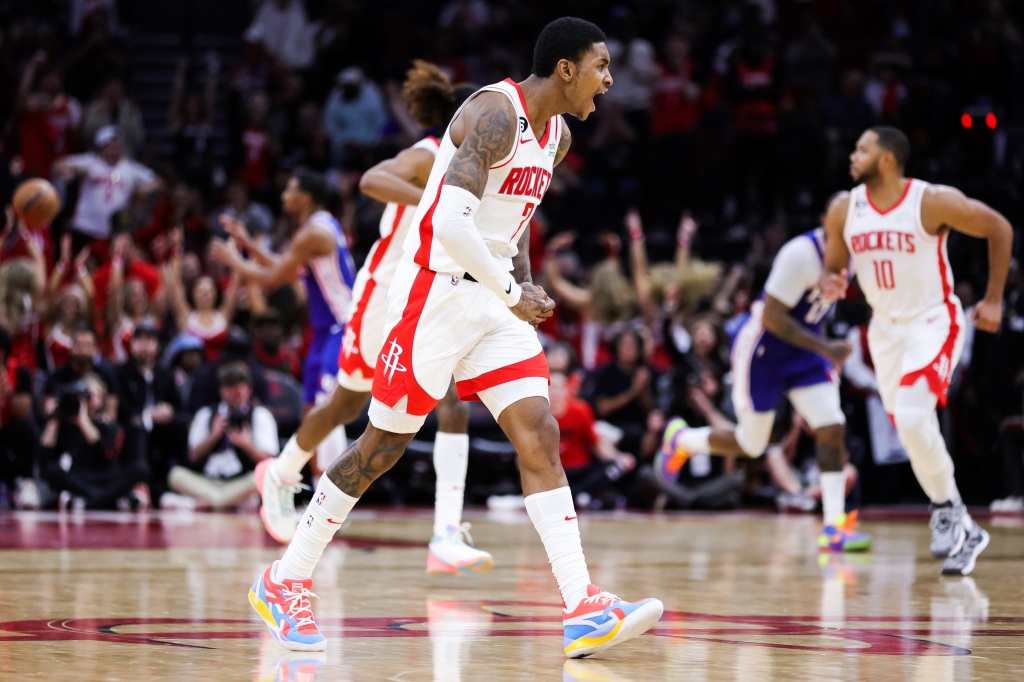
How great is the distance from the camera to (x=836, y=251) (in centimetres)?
798

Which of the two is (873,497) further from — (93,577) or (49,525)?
(93,577)

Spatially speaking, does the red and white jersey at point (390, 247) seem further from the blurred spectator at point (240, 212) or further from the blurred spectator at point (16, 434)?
the blurred spectator at point (240, 212)

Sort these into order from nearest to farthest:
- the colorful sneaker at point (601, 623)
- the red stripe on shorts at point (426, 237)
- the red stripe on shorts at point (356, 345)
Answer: the colorful sneaker at point (601, 623) < the red stripe on shorts at point (426, 237) < the red stripe on shorts at point (356, 345)

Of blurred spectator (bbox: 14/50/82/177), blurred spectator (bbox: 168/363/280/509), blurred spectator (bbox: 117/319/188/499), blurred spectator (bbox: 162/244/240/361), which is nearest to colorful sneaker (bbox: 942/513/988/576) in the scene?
blurred spectator (bbox: 168/363/280/509)

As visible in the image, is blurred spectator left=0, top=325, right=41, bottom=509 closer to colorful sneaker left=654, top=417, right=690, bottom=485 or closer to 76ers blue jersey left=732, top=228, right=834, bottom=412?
colorful sneaker left=654, top=417, right=690, bottom=485

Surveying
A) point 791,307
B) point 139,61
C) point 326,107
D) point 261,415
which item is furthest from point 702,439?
point 139,61

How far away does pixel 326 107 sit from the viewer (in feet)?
55.4

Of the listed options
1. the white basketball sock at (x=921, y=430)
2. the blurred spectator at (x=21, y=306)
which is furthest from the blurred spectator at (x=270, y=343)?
the white basketball sock at (x=921, y=430)

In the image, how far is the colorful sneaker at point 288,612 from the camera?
4531 mm

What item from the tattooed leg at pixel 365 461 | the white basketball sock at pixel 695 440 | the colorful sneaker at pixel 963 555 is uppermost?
the tattooed leg at pixel 365 461

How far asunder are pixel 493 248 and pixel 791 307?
3.87 metres

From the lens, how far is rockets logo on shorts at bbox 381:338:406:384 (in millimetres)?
4742

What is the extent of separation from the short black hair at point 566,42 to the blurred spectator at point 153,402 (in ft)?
25.7

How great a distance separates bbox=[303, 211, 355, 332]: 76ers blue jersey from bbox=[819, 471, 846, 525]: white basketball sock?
2982 millimetres
